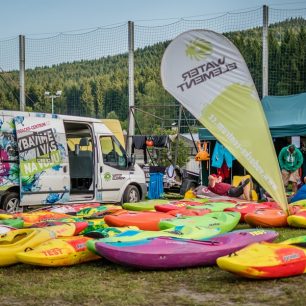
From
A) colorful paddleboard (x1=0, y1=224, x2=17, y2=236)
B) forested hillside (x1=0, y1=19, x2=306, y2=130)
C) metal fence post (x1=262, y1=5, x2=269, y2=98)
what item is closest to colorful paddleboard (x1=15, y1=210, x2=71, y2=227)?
colorful paddleboard (x1=0, y1=224, x2=17, y2=236)

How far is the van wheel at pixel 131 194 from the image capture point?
13250 millimetres

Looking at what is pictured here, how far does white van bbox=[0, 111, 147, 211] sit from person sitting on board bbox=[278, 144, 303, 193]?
355 centimetres

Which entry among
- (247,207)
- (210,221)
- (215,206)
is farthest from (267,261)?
(215,206)

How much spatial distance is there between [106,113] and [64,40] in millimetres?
3135

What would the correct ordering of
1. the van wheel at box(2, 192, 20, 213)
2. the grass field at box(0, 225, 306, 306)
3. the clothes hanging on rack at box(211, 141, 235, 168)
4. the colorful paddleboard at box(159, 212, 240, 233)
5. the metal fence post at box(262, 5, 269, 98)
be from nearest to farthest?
the grass field at box(0, 225, 306, 306)
the colorful paddleboard at box(159, 212, 240, 233)
the van wheel at box(2, 192, 20, 213)
the clothes hanging on rack at box(211, 141, 235, 168)
the metal fence post at box(262, 5, 269, 98)

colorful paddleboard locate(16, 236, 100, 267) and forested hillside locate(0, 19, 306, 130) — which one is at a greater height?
forested hillside locate(0, 19, 306, 130)

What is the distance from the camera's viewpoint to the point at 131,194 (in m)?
13.4

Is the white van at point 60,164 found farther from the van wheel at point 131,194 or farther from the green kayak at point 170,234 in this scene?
the green kayak at point 170,234

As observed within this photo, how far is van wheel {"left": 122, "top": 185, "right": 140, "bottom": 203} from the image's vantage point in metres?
13.2

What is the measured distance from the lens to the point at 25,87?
63.5 feet

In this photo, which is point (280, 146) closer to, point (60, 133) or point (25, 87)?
point (60, 133)

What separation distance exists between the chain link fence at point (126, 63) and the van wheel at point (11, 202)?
686cm

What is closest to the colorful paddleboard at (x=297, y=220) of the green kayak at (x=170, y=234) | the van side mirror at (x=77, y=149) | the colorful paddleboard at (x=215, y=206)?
the green kayak at (x=170, y=234)

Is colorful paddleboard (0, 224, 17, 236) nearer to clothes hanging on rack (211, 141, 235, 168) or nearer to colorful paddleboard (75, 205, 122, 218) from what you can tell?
colorful paddleboard (75, 205, 122, 218)
